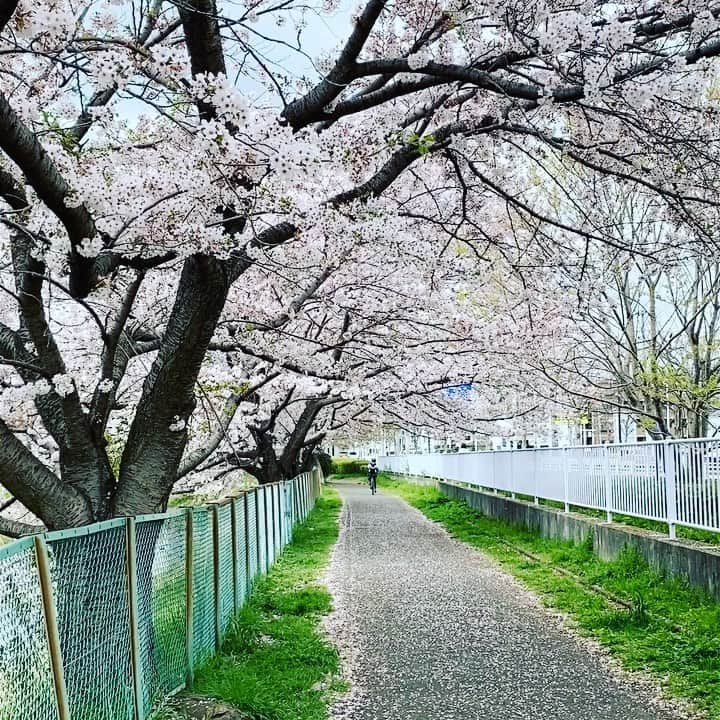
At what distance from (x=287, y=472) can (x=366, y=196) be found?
14543 mm

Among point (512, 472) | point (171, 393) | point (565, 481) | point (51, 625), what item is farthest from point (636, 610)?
point (512, 472)

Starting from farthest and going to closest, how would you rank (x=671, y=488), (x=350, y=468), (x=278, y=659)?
(x=350, y=468)
(x=671, y=488)
(x=278, y=659)

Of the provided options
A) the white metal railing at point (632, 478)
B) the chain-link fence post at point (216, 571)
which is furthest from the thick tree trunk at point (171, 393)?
the white metal railing at point (632, 478)

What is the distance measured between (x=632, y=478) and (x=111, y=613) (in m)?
7.40

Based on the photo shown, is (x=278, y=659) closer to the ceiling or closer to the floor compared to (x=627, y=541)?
closer to the floor

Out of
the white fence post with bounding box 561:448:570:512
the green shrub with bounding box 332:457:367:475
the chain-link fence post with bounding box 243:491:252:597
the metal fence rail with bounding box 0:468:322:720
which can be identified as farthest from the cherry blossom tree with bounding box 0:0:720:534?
the green shrub with bounding box 332:457:367:475

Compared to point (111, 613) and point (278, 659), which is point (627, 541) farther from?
point (111, 613)

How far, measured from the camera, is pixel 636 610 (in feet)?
24.5

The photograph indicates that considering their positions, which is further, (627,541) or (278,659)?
(627,541)

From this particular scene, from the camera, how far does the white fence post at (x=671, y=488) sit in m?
8.84

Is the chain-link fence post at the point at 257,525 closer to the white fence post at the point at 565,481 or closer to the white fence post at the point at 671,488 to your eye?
the white fence post at the point at 671,488

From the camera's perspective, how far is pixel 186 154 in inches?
199

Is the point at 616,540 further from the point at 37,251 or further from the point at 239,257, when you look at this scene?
the point at 37,251

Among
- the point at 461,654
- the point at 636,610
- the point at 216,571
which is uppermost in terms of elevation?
the point at 216,571
